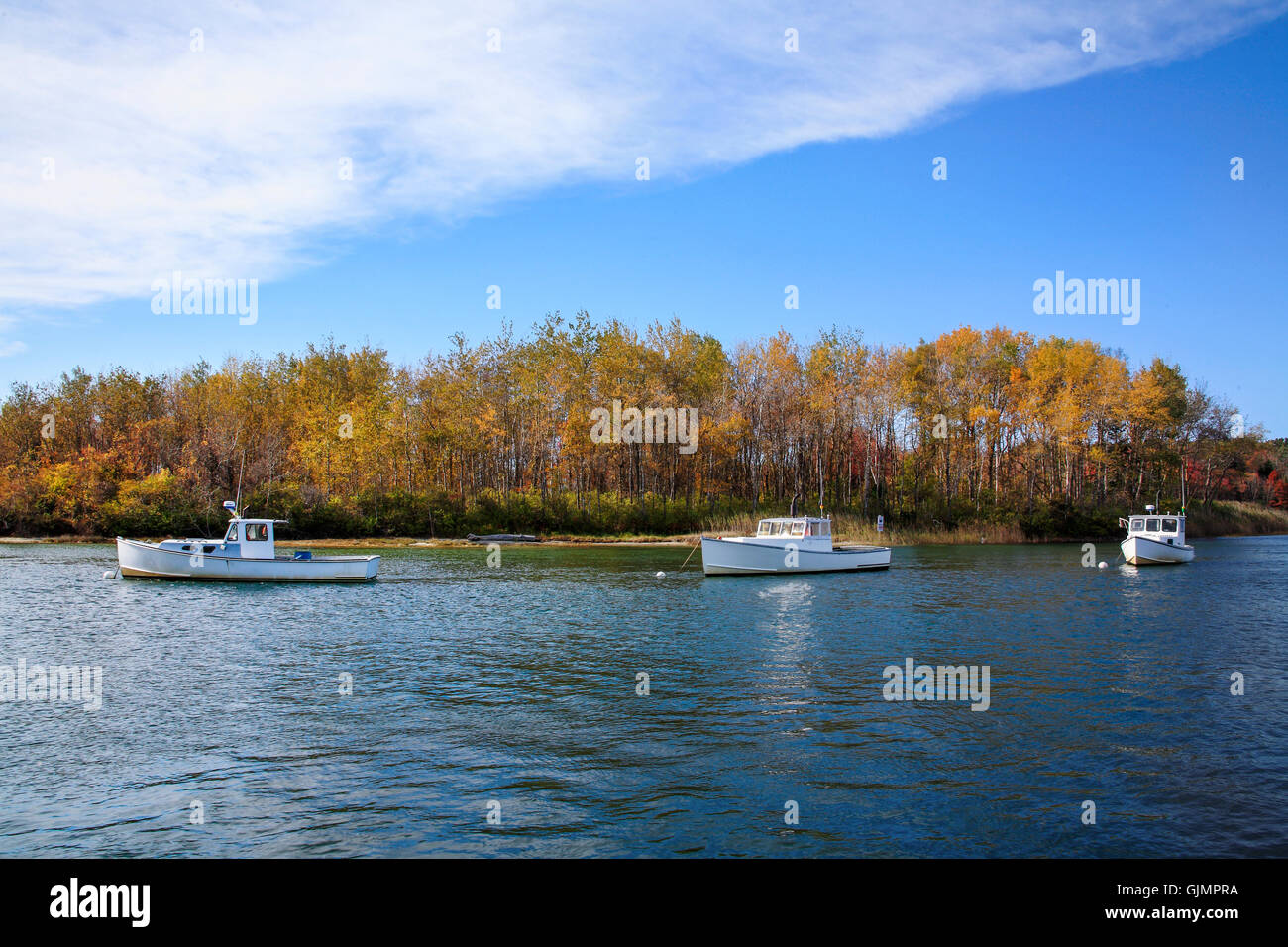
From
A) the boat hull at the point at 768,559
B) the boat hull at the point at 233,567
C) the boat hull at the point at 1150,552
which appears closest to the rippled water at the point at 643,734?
the boat hull at the point at 233,567

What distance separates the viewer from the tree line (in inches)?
2781

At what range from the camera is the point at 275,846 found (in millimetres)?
9750

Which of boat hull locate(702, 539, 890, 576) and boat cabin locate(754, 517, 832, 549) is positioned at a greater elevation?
boat cabin locate(754, 517, 832, 549)

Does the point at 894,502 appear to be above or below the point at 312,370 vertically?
below

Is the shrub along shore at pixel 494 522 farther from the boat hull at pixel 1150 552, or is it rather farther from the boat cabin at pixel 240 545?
the boat cabin at pixel 240 545

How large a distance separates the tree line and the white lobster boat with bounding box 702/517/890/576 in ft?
74.2

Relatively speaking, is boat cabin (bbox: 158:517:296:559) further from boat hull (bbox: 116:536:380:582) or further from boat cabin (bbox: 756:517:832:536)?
boat cabin (bbox: 756:517:832:536)

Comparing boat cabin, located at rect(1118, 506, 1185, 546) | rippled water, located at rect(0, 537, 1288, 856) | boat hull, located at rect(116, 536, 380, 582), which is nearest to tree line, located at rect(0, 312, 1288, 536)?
boat cabin, located at rect(1118, 506, 1185, 546)

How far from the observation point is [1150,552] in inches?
1975

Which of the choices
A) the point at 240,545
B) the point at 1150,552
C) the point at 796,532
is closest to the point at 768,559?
the point at 796,532

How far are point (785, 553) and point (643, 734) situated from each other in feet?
98.3
